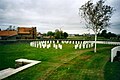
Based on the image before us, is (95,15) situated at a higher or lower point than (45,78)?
higher

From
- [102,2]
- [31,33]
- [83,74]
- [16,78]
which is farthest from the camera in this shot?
[31,33]

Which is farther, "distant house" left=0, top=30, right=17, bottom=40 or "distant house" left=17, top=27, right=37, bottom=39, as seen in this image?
"distant house" left=17, top=27, right=37, bottom=39

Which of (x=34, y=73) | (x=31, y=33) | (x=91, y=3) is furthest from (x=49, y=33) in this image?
(x=34, y=73)

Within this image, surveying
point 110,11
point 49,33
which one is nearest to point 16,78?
point 110,11

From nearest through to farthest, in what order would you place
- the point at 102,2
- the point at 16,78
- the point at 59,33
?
the point at 16,78
the point at 102,2
the point at 59,33

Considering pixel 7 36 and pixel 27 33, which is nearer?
pixel 7 36

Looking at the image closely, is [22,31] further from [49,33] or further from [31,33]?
[49,33]

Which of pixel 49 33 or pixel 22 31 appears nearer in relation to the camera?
pixel 22 31

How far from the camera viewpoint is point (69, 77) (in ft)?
24.5

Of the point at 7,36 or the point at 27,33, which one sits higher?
the point at 27,33

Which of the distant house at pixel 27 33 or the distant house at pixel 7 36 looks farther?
the distant house at pixel 27 33

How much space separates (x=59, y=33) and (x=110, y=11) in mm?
46081

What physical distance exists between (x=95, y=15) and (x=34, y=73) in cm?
1407

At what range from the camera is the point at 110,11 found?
64.2 ft
